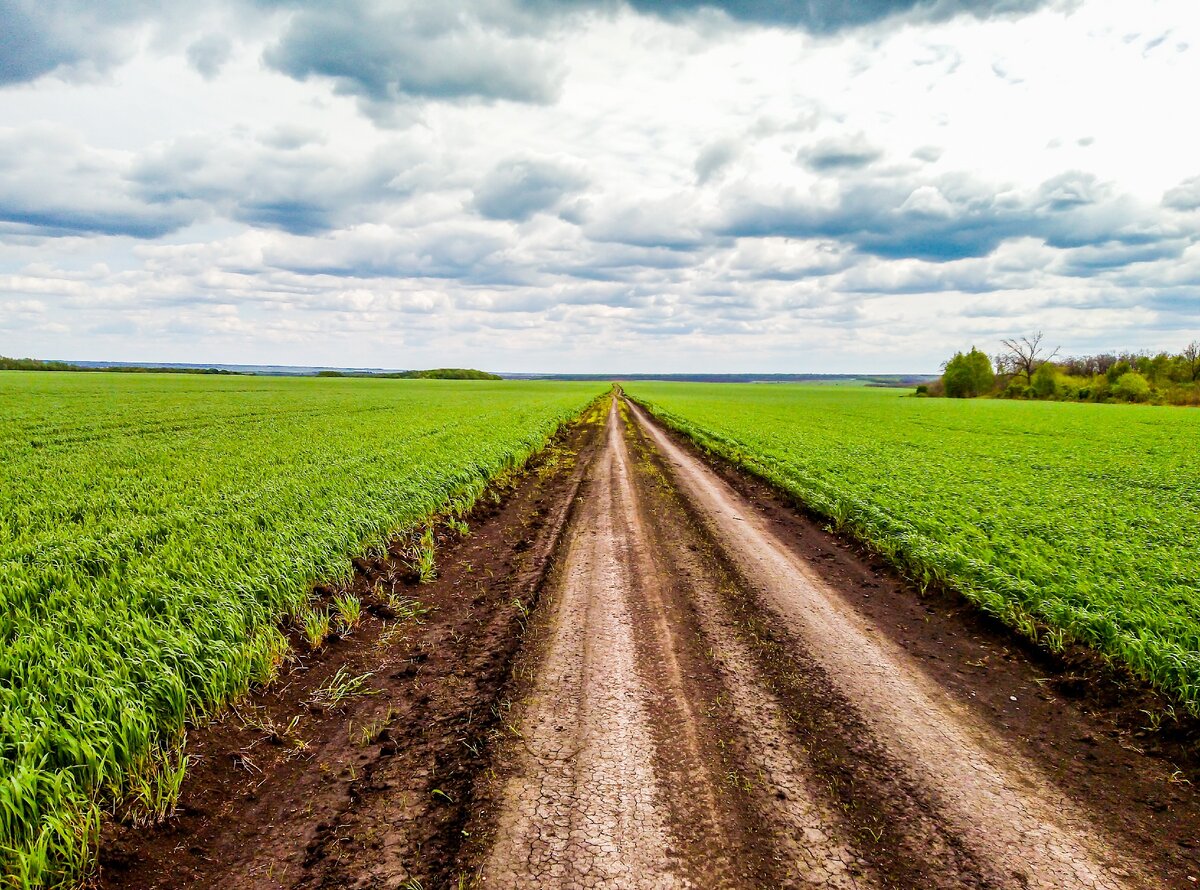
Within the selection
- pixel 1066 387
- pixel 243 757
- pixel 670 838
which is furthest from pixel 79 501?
pixel 1066 387

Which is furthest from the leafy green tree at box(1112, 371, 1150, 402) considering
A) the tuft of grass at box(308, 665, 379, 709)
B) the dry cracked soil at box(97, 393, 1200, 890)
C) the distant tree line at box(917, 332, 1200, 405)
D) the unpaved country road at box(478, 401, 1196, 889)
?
the tuft of grass at box(308, 665, 379, 709)

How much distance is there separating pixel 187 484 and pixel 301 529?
6.98 m

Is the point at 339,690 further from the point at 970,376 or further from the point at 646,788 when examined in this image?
the point at 970,376

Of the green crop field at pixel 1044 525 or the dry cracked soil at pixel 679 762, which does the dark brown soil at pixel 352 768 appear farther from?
the green crop field at pixel 1044 525

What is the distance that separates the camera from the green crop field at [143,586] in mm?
4234

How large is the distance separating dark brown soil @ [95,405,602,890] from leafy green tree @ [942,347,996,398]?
460ft

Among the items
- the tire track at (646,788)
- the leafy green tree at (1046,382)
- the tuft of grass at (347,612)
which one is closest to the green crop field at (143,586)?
the tuft of grass at (347,612)

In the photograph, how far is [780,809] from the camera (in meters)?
4.27

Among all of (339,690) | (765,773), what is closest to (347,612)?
(339,690)

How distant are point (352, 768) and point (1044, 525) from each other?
12864 mm

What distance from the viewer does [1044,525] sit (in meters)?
Result: 11.6

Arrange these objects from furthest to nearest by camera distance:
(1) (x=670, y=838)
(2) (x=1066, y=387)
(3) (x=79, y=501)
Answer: (2) (x=1066, y=387), (3) (x=79, y=501), (1) (x=670, y=838)

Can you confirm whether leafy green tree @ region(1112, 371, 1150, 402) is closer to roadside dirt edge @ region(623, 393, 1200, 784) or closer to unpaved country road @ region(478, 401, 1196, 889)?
roadside dirt edge @ region(623, 393, 1200, 784)

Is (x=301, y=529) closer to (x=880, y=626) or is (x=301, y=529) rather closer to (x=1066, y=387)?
(x=880, y=626)
